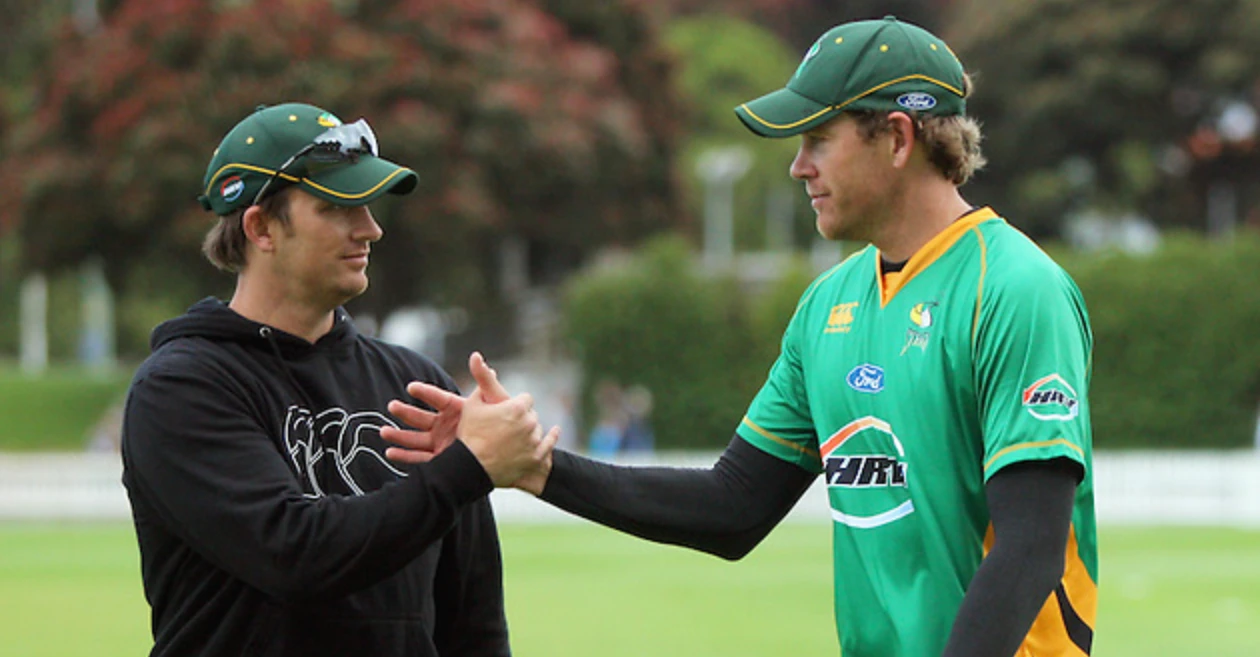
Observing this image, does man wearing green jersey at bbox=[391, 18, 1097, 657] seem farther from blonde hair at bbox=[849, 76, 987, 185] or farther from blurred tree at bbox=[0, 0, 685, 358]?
blurred tree at bbox=[0, 0, 685, 358]

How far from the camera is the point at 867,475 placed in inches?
164

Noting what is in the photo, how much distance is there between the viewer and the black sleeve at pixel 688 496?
4730 millimetres

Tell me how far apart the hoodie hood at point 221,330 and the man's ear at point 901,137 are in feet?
5.11

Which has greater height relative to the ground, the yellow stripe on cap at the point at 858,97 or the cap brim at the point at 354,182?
the yellow stripe on cap at the point at 858,97

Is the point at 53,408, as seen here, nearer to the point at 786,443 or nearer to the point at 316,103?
the point at 316,103

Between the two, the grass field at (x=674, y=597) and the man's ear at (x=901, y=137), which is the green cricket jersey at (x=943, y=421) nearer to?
the man's ear at (x=901, y=137)

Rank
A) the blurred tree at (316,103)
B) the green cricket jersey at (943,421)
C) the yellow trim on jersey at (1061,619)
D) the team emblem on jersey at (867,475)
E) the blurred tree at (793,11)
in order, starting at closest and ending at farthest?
the green cricket jersey at (943,421)
the yellow trim on jersey at (1061,619)
the team emblem on jersey at (867,475)
the blurred tree at (316,103)
the blurred tree at (793,11)

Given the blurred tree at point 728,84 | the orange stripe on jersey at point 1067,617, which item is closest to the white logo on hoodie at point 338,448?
the orange stripe on jersey at point 1067,617

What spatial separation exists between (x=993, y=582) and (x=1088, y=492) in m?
0.43

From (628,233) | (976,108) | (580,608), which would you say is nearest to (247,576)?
(580,608)

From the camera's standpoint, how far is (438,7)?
1222 inches

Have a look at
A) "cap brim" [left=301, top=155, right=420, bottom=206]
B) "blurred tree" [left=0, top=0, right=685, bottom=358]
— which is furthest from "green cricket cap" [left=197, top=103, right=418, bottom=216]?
"blurred tree" [left=0, top=0, right=685, bottom=358]

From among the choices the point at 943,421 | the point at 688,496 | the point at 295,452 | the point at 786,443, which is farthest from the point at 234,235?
the point at 943,421

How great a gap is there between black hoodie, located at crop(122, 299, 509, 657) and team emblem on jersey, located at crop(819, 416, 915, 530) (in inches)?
32.7
